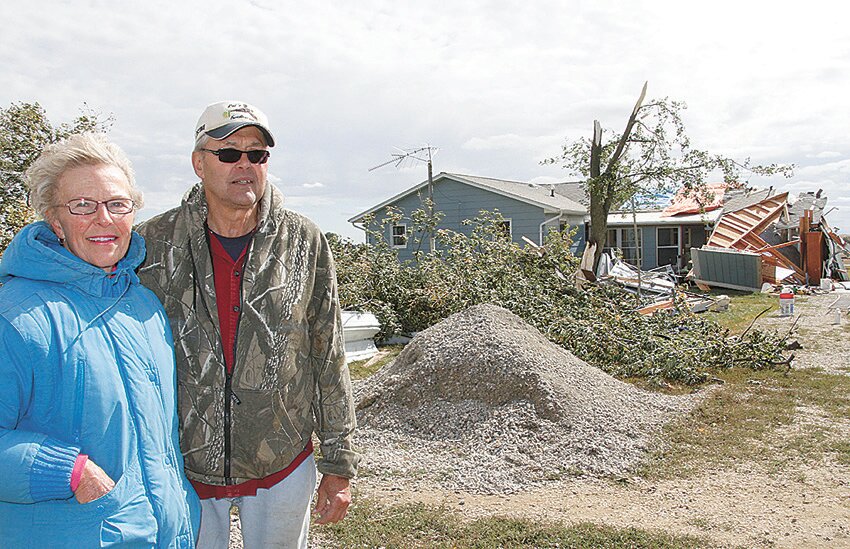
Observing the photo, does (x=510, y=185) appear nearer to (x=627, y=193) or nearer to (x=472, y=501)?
(x=627, y=193)

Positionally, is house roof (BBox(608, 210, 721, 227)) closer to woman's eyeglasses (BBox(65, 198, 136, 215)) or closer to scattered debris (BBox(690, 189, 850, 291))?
scattered debris (BBox(690, 189, 850, 291))

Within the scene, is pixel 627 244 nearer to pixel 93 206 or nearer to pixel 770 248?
pixel 770 248

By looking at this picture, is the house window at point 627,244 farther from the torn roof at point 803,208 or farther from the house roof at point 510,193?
the torn roof at point 803,208

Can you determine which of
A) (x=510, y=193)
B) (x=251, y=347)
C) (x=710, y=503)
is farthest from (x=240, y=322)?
(x=510, y=193)

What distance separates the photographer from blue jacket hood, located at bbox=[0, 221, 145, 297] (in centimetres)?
171

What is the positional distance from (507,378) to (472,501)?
1.78m

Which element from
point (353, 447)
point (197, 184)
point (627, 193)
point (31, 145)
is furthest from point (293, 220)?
point (627, 193)

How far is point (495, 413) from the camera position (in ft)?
20.6

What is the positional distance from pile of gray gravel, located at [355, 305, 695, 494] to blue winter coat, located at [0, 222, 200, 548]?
374cm

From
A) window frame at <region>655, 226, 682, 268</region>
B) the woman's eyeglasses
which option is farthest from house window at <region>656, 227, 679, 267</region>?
the woman's eyeglasses

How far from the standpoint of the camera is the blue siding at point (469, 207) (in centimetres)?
2295

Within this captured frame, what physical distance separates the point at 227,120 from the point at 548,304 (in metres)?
8.61

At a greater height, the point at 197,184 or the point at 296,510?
the point at 197,184

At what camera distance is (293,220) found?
8.13ft
